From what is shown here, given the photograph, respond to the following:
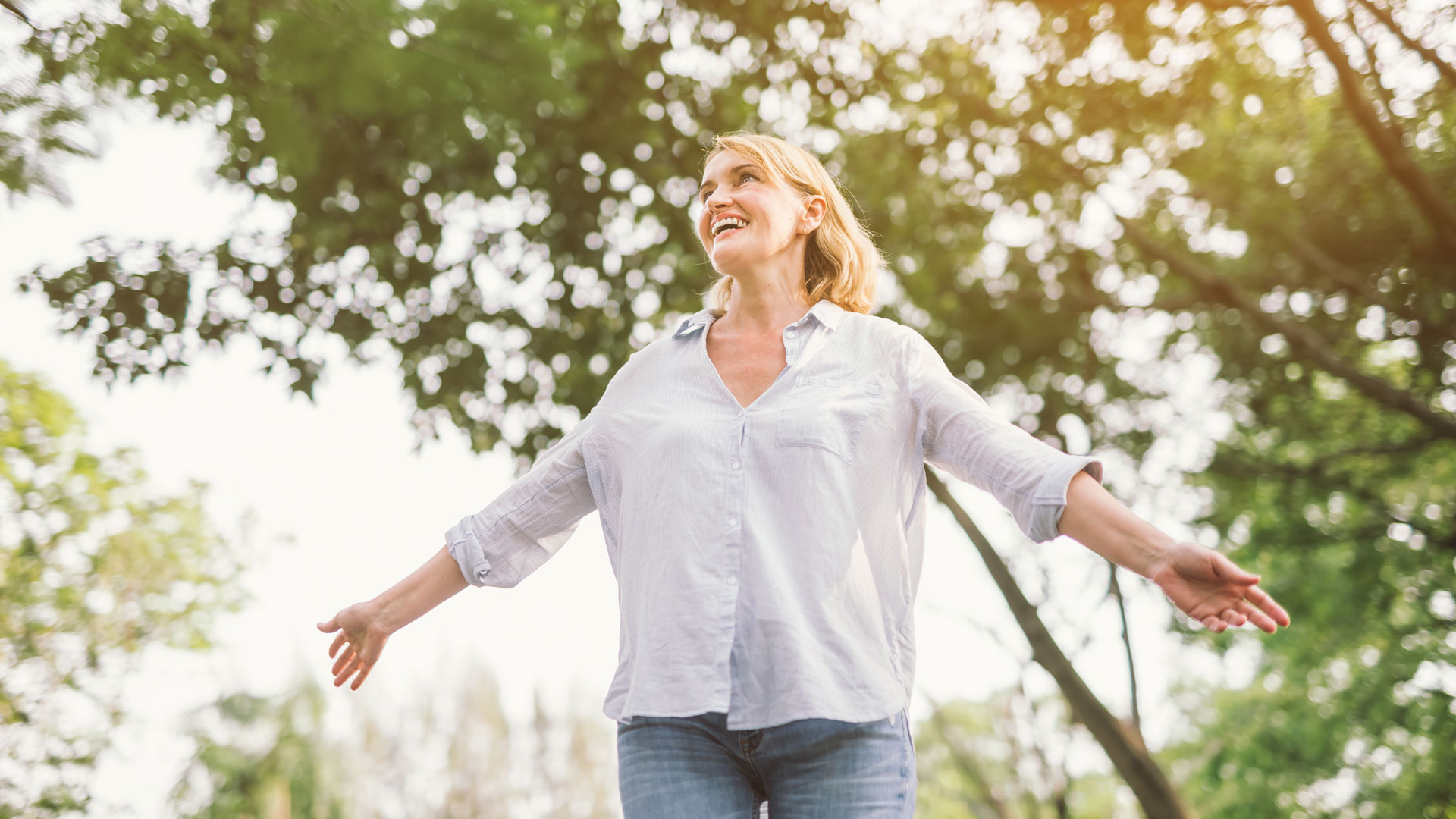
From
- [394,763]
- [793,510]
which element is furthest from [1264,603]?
[394,763]

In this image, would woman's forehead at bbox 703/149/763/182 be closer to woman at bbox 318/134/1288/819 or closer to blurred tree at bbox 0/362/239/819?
woman at bbox 318/134/1288/819

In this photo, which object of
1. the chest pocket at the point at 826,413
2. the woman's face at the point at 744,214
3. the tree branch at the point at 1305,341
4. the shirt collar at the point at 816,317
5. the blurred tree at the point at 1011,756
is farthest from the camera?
the blurred tree at the point at 1011,756

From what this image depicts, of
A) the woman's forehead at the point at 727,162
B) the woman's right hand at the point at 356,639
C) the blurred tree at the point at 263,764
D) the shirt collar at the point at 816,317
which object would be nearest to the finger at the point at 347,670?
the woman's right hand at the point at 356,639

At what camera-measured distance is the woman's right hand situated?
8.77 feet

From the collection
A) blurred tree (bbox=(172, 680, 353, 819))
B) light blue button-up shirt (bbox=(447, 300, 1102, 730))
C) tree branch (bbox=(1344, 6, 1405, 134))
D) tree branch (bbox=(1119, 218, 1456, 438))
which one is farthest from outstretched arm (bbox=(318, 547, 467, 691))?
blurred tree (bbox=(172, 680, 353, 819))

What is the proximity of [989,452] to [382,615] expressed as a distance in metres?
1.45

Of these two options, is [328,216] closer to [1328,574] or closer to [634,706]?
[634,706]

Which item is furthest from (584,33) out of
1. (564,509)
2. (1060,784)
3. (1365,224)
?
Answer: (1060,784)

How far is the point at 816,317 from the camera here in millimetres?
2592

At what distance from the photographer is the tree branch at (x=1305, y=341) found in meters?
9.52

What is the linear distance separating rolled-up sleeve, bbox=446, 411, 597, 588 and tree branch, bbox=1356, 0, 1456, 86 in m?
8.72

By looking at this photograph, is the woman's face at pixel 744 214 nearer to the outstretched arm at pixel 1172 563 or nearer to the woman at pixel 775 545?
the woman at pixel 775 545

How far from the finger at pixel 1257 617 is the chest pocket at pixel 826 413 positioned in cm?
77

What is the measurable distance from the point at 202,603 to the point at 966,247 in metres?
22.6
